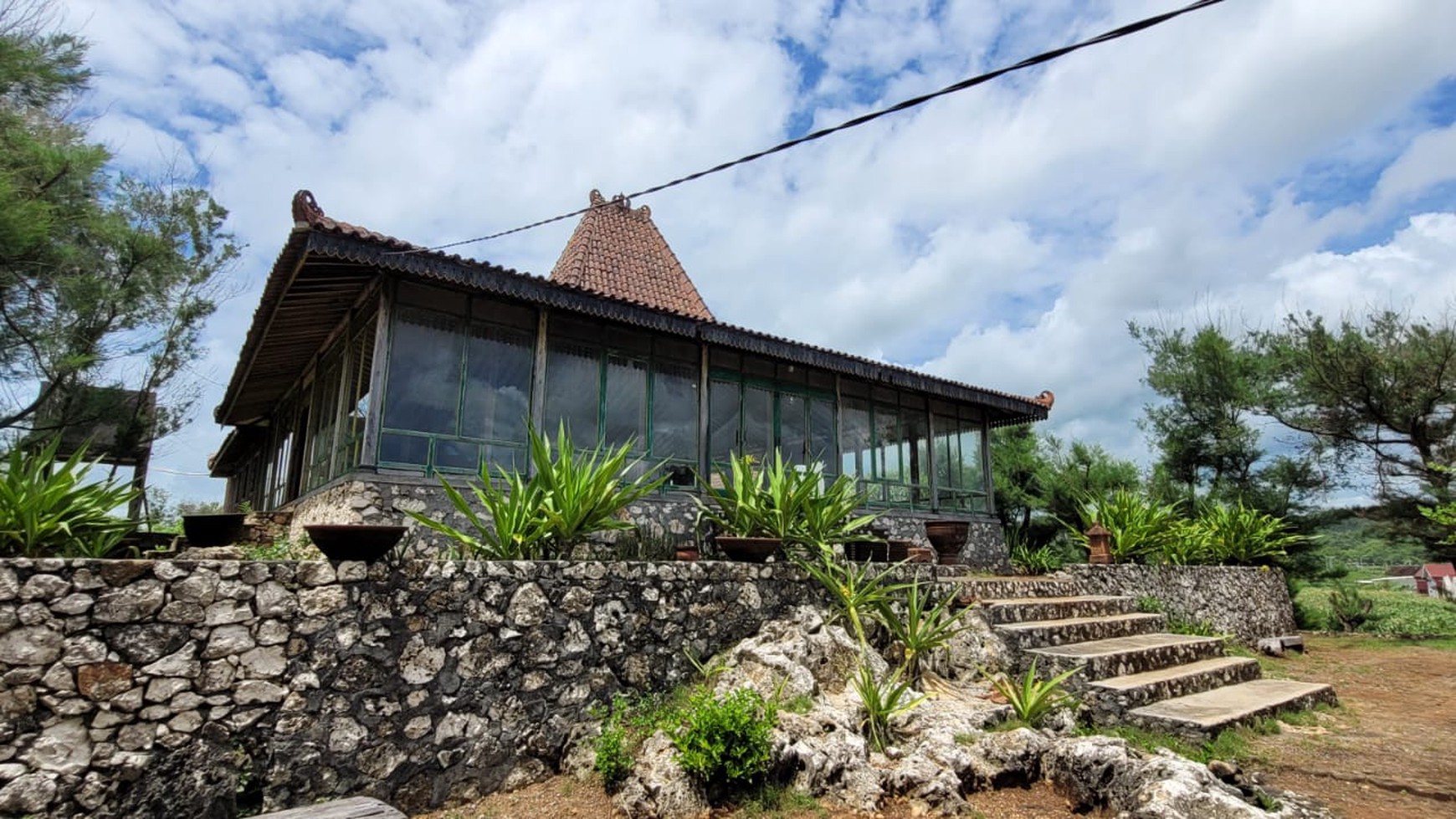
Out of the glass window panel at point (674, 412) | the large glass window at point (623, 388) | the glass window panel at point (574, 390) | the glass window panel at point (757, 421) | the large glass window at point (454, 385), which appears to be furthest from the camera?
the glass window panel at point (757, 421)

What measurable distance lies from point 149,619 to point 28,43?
404 inches

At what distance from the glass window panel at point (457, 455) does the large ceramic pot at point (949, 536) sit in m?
5.24

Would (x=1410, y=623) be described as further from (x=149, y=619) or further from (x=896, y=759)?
(x=149, y=619)

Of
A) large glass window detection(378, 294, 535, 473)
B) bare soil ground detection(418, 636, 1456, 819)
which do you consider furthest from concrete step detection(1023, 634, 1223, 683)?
large glass window detection(378, 294, 535, 473)

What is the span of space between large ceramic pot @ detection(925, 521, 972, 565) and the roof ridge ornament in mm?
7118

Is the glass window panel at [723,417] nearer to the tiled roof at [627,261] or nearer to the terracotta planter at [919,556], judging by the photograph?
the tiled roof at [627,261]

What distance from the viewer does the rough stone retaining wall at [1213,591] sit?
9289 millimetres

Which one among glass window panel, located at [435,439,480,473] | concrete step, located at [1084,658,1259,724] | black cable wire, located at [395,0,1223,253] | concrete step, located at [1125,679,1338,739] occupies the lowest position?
concrete step, located at [1125,679,1338,739]

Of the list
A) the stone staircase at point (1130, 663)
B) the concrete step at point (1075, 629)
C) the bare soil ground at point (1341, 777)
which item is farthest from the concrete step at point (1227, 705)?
the concrete step at point (1075, 629)

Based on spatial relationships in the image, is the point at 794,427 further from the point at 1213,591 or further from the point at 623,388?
the point at 1213,591

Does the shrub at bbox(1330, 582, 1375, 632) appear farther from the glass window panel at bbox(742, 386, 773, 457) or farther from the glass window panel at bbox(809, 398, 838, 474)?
the glass window panel at bbox(742, 386, 773, 457)

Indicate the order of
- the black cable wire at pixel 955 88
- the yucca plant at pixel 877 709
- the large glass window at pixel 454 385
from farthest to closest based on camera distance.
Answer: the large glass window at pixel 454 385 → the yucca plant at pixel 877 709 → the black cable wire at pixel 955 88

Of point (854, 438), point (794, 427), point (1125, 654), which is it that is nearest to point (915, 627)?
point (1125, 654)

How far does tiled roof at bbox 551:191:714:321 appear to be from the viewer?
12719 millimetres
